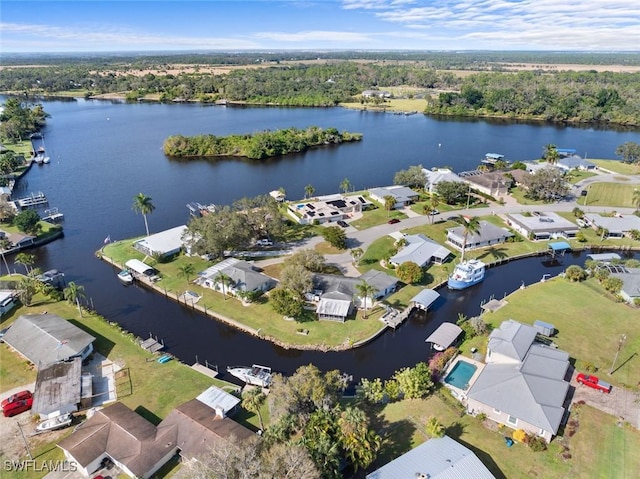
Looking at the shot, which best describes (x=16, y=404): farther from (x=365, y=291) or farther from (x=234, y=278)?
(x=365, y=291)

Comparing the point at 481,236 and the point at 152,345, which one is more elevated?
the point at 481,236

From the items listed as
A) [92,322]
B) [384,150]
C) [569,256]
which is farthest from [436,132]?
[92,322]

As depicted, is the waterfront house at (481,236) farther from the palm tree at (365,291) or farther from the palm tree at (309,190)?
the palm tree at (309,190)

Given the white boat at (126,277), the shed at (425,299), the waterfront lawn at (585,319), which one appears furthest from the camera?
the white boat at (126,277)

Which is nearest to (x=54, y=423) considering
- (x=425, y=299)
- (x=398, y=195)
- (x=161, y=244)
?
(x=161, y=244)

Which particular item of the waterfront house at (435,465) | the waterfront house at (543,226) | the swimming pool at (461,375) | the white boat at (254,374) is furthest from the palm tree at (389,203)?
the waterfront house at (435,465)

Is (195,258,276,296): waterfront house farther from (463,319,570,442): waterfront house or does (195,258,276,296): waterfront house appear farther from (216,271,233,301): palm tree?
(463,319,570,442): waterfront house
